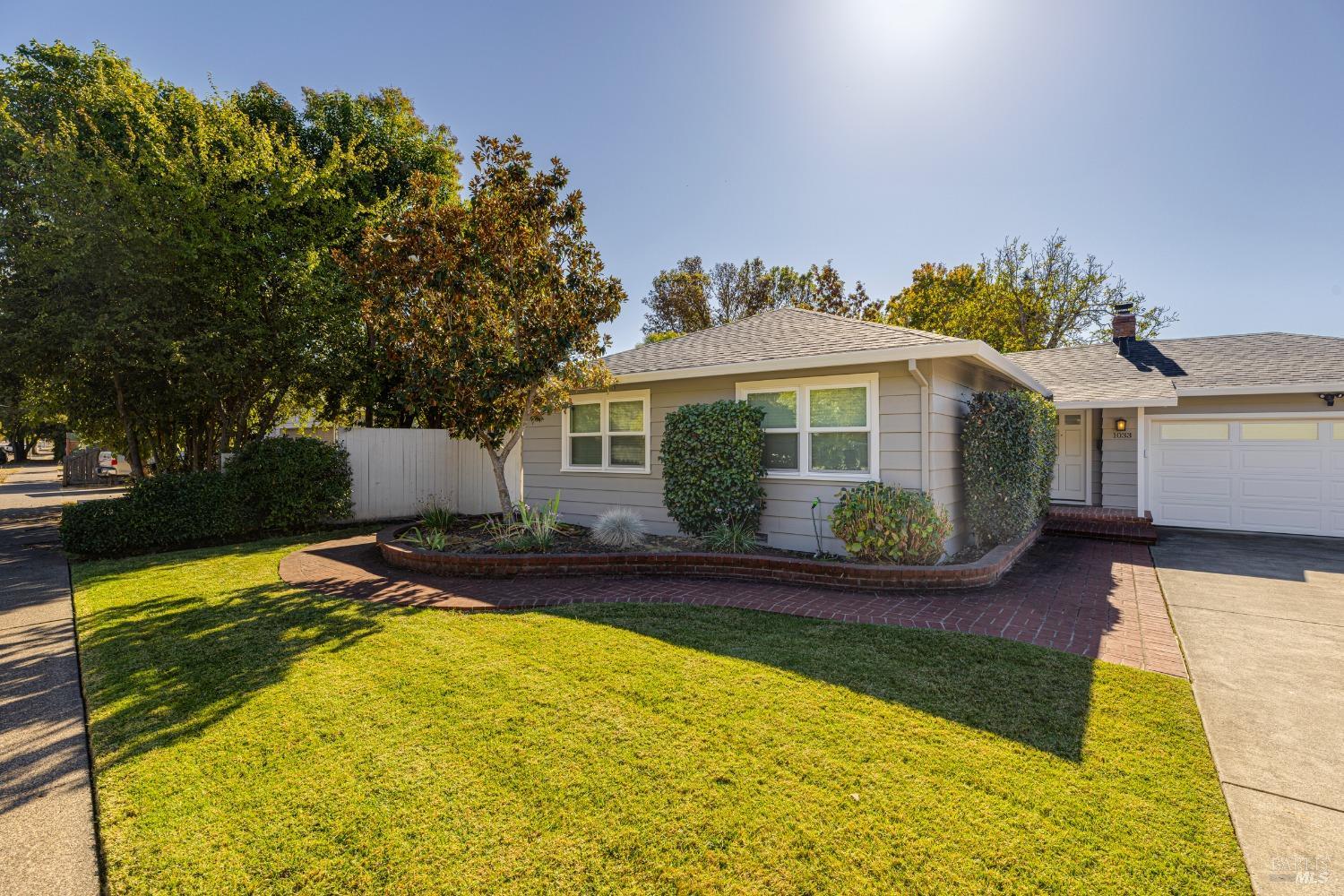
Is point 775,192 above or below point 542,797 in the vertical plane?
above

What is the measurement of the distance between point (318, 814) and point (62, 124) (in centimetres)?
1471

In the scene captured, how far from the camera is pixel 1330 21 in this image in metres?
8.52

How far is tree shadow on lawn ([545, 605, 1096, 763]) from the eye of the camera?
3.51 metres

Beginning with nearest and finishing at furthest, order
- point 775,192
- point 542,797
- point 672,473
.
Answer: point 542,797 < point 672,473 < point 775,192

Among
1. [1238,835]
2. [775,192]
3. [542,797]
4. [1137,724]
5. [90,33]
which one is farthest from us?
[775,192]

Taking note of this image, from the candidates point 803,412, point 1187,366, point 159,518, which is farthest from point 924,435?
point 159,518

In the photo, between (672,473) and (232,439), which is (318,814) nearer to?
(672,473)

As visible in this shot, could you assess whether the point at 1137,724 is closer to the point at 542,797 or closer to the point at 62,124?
the point at 542,797

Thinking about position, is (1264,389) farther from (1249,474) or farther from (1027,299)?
(1027,299)

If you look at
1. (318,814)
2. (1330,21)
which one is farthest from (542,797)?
(1330,21)

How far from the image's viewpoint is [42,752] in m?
3.26

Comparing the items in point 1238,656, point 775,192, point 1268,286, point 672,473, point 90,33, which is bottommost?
point 1238,656

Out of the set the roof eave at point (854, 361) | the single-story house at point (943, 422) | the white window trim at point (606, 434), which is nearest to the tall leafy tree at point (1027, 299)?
the single-story house at point (943, 422)

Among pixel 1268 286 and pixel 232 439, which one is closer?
pixel 232 439
